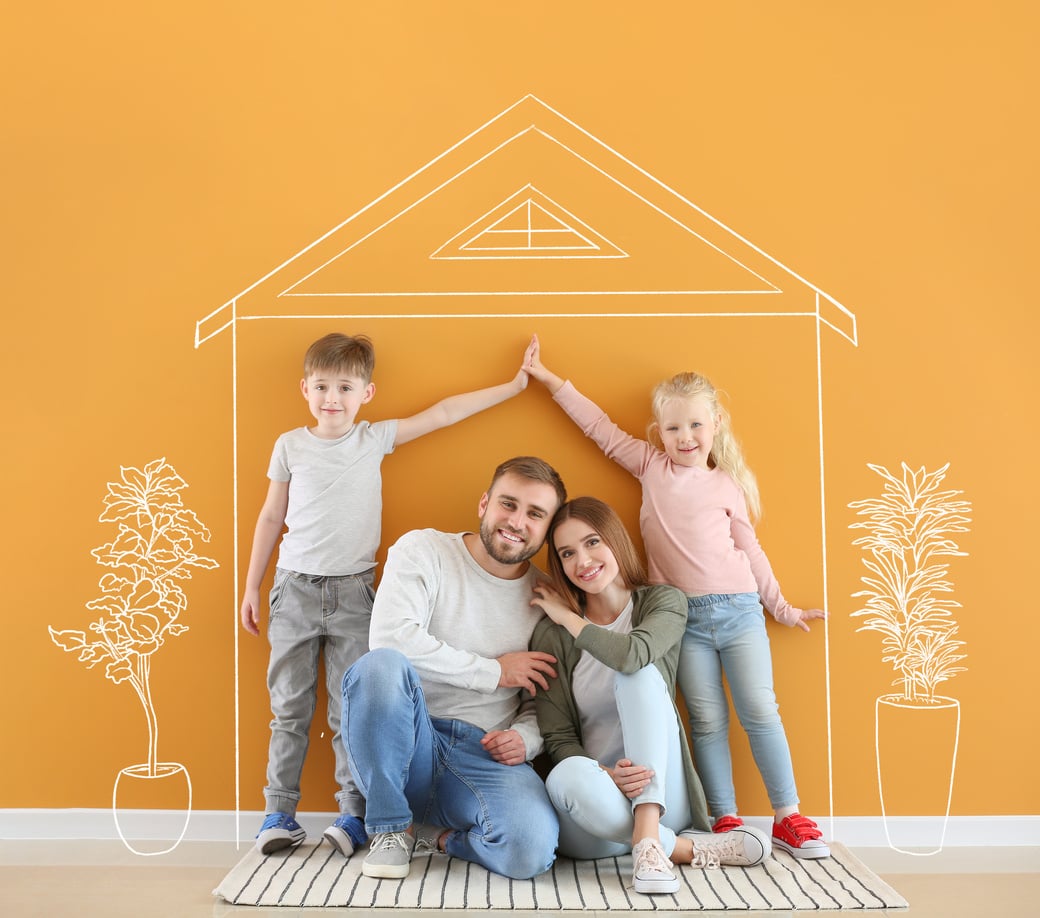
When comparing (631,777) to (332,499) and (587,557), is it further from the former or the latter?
(332,499)

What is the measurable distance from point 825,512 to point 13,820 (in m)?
2.06

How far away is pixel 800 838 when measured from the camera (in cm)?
208

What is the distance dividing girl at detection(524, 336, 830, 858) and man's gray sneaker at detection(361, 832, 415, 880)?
2.27 ft

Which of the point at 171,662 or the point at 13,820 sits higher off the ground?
the point at 171,662

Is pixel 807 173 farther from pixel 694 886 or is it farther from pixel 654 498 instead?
pixel 694 886

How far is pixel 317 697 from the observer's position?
88.9 inches

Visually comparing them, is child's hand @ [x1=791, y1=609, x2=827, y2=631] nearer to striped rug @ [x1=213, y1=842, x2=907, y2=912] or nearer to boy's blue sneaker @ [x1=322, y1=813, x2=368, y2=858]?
striped rug @ [x1=213, y1=842, x2=907, y2=912]

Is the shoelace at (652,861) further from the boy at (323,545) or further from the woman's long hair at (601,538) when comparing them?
the boy at (323,545)

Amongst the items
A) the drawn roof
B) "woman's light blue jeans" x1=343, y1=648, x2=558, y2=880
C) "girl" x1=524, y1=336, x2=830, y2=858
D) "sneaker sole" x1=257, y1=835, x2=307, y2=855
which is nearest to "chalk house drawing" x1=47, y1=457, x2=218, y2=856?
the drawn roof

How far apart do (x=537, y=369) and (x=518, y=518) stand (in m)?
0.41

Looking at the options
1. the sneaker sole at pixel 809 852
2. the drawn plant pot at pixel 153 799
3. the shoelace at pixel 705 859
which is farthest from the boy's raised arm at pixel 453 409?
the sneaker sole at pixel 809 852

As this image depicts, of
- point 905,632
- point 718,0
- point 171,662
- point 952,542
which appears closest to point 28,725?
point 171,662

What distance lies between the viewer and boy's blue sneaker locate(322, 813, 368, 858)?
2.03 m

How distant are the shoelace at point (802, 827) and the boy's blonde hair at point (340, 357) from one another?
1.36 meters
